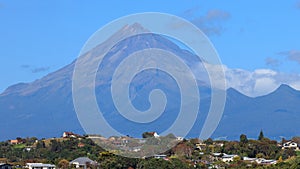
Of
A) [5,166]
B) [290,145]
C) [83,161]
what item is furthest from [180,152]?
Answer: [5,166]

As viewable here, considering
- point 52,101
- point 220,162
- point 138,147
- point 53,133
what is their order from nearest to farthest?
point 138,147 < point 220,162 < point 53,133 < point 52,101

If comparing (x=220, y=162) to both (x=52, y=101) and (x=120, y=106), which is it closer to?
(x=120, y=106)

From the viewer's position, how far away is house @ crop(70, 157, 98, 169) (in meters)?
35.7

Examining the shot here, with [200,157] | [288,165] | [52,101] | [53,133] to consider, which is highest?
[52,101]

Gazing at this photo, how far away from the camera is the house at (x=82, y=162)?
35.7m

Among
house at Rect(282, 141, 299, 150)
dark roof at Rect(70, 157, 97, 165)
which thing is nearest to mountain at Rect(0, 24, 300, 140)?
house at Rect(282, 141, 299, 150)

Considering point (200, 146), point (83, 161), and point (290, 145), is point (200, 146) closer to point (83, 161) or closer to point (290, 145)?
point (290, 145)

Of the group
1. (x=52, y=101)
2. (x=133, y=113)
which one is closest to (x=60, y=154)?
(x=133, y=113)

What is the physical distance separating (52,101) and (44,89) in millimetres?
4086

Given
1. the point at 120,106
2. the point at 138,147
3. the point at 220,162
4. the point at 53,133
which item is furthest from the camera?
the point at 53,133

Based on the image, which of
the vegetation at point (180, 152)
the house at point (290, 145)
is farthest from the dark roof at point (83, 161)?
the house at point (290, 145)

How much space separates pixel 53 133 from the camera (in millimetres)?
115938

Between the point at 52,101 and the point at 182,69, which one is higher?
the point at 52,101

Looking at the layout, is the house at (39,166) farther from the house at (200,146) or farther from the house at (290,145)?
the house at (290,145)
